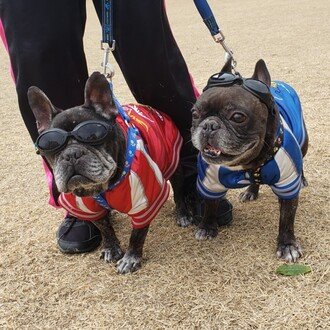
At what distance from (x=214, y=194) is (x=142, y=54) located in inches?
37.0

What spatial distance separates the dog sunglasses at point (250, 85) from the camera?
2396mm

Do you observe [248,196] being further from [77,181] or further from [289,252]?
[77,181]

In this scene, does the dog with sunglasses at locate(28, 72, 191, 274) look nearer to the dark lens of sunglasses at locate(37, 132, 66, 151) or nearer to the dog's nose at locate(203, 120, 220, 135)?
the dark lens of sunglasses at locate(37, 132, 66, 151)

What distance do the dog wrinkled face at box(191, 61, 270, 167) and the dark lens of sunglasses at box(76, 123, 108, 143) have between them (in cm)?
53

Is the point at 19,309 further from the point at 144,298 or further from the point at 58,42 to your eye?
the point at 58,42

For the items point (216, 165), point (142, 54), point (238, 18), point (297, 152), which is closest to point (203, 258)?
point (216, 165)

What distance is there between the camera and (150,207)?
103 inches

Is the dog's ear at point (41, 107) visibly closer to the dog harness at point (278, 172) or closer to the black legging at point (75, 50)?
the black legging at point (75, 50)

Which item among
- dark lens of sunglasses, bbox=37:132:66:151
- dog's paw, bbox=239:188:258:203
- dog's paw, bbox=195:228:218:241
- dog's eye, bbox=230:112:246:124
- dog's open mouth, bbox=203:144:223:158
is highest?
dark lens of sunglasses, bbox=37:132:66:151

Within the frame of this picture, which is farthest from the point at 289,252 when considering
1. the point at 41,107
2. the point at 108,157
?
the point at 41,107

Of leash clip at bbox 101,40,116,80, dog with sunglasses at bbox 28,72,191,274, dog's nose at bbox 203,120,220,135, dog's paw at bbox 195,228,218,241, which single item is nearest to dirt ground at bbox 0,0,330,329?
dog's paw at bbox 195,228,218,241

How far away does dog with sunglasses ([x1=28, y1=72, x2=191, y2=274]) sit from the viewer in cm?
222

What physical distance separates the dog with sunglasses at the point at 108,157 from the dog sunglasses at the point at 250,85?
521mm

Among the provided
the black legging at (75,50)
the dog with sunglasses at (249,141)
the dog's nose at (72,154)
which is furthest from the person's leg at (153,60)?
the dog's nose at (72,154)
